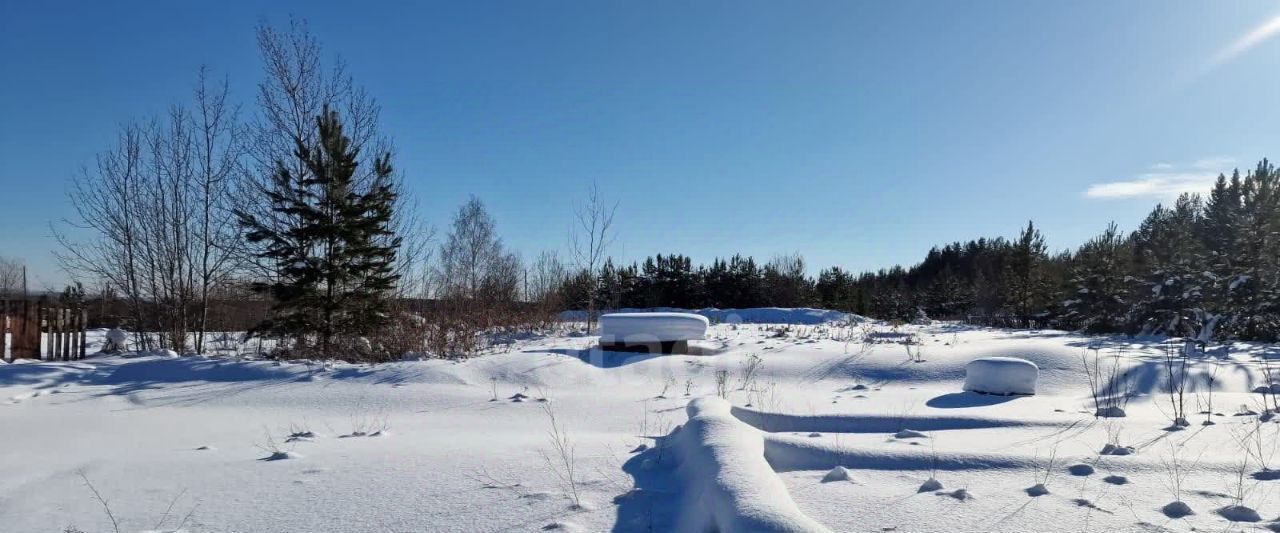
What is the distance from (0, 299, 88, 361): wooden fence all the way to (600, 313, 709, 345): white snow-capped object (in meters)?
8.64

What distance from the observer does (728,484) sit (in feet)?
7.67

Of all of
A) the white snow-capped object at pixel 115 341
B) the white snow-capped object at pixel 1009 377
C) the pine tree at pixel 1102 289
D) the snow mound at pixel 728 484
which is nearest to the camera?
the snow mound at pixel 728 484

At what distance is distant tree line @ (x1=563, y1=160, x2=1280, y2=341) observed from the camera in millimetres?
15766

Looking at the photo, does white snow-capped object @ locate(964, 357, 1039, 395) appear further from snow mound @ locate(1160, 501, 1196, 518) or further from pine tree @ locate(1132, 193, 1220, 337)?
pine tree @ locate(1132, 193, 1220, 337)

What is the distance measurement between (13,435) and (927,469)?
6085 mm

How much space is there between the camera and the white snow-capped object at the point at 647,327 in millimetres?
9430

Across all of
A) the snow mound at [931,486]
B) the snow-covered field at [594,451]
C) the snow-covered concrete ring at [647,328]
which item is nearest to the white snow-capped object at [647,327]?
the snow-covered concrete ring at [647,328]

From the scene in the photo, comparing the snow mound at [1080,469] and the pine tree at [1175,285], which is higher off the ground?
the pine tree at [1175,285]

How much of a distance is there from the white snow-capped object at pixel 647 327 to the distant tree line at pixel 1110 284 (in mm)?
8817

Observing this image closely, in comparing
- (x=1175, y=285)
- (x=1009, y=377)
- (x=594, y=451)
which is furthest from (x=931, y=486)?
(x=1175, y=285)

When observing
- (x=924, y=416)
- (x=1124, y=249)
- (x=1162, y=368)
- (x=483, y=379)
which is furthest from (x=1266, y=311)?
(x=483, y=379)

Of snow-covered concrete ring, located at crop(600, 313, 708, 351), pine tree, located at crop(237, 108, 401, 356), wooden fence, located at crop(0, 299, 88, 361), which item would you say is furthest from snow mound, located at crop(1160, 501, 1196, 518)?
wooden fence, located at crop(0, 299, 88, 361)

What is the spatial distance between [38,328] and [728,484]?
12229 mm

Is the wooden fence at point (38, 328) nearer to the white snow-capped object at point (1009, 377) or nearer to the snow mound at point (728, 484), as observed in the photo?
the snow mound at point (728, 484)
